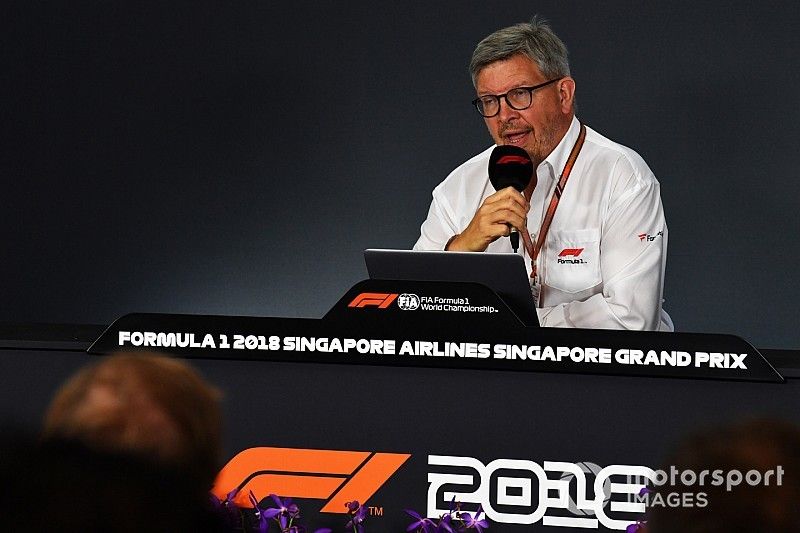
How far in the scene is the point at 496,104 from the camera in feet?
10.9

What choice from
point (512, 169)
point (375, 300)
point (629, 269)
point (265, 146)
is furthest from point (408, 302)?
point (265, 146)

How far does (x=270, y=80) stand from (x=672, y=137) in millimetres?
1764

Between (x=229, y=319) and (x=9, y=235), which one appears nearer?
(x=229, y=319)

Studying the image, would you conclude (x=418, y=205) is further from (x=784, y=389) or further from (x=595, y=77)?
(x=784, y=389)

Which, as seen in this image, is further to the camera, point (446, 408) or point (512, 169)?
point (512, 169)

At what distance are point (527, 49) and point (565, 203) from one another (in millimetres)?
451

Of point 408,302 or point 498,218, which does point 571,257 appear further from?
point 408,302

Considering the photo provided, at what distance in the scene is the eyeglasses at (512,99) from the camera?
130 inches

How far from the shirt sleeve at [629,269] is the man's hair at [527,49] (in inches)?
15.1

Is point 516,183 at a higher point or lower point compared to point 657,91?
lower

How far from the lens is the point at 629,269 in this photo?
3006 mm

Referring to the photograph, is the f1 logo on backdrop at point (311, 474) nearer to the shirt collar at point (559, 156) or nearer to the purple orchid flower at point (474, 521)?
the purple orchid flower at point (474, 521)

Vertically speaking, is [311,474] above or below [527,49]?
below

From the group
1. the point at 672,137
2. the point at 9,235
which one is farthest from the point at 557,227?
the point at 9,235
